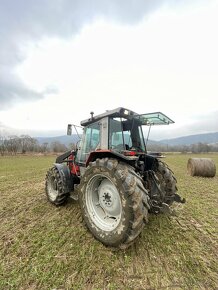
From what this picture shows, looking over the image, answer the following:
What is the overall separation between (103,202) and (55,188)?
2060mm

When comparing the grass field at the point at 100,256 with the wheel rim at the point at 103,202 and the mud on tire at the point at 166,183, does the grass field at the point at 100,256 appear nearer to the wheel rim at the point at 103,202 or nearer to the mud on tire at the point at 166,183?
the wheel rim at the point at 103,202

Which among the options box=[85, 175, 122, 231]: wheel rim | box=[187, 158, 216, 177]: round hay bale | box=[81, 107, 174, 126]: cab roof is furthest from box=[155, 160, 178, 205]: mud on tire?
box=[187, 158, 216, 177]: round hay bale

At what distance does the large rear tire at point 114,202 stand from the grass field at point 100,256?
333mm

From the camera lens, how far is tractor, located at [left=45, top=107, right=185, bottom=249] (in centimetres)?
275

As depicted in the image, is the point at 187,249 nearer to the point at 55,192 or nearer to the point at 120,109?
the point at 120,109

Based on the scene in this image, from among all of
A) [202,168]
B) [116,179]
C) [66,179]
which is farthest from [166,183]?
[202,168]

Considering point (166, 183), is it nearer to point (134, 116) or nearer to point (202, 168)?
point (134, 116)

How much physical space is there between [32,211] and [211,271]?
412 cm

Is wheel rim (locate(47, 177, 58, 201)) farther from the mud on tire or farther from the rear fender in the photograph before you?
the mud on tire

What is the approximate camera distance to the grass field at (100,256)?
241 centimetres

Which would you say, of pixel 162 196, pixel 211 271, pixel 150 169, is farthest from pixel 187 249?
pixel 150 169

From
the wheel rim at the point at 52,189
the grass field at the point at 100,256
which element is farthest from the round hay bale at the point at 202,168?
the wheel rim at the point at 52,189

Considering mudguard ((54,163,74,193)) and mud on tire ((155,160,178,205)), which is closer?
mud on tire ((155,160,178,205))

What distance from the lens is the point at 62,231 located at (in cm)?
367
